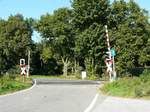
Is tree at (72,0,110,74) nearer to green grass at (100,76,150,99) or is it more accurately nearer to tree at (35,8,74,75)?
tree at (35,8,74,75)

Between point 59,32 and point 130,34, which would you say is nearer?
point 130,34

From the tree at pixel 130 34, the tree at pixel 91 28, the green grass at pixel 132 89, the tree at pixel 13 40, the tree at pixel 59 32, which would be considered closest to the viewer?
the green grass at pixel 132 89

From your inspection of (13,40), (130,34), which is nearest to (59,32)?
(13,40)

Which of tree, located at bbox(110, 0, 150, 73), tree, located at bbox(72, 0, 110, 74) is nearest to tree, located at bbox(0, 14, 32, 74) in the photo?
tree, located at bbox(72, 0, 110, 74)

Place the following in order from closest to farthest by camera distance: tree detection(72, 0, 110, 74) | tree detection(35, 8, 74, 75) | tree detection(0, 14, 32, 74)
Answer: tree detection(72, 0, 110, 74) → tree detection(35, 8, 74, 75) → tree detection(0, 14, 32, 74)

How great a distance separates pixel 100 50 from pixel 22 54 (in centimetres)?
3518

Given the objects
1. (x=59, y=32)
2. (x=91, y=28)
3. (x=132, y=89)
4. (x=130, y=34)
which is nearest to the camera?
(x=132, y=89)

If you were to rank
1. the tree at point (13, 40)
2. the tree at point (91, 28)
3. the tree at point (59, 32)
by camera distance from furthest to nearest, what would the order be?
the tree at point (13, 40) → the tree at point (59, 32) → the tree at point (91, 28)

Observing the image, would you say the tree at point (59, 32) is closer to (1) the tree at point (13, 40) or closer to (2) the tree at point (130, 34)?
(1) the tree at point (13, 40)

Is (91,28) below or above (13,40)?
below

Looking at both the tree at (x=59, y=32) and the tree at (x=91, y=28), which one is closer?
the tree at (x=91, y=28)

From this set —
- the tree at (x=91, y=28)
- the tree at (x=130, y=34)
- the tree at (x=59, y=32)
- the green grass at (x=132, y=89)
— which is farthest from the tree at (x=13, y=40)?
the green grass at (x=132, y=89)

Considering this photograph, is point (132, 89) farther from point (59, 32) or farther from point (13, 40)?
point (13, 40)

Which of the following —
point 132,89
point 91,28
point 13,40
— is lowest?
point 132,89
